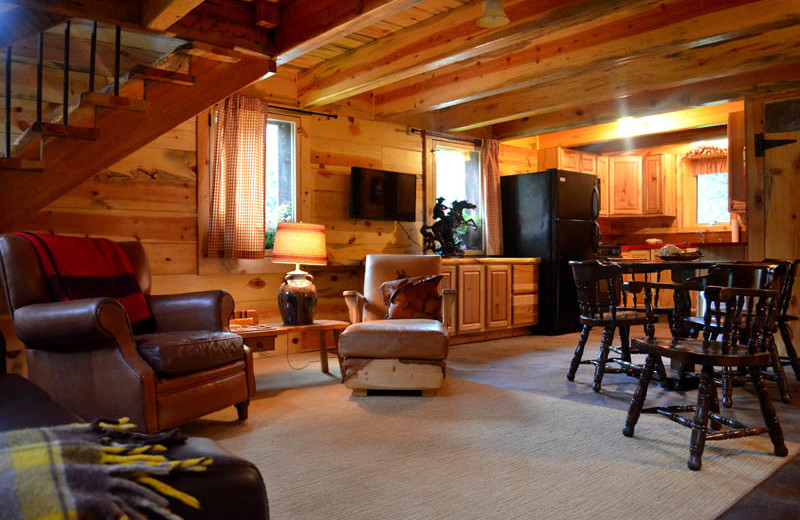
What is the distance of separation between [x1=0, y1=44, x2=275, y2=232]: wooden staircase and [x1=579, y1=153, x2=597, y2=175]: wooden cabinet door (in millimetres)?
4840

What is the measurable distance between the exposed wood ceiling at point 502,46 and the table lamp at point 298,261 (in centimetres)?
120

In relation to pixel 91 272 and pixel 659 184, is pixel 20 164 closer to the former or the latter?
pixel 91 272

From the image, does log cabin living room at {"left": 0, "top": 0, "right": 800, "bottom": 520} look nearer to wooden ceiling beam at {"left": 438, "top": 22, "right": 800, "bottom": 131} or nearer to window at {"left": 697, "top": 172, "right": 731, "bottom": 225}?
wooden ceiling beam at {"left": 438, "top": 22, "right": 800, "bottom": 131}

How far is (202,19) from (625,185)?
6136 mm

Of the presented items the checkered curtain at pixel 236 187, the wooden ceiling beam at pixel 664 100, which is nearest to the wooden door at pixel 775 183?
the wooden ceiling beam at pixel 664 100

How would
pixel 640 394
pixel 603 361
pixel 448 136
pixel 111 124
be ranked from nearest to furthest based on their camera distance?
pixel 640 394 → pixel 111 124 → pixel 603 361 → pixel 448 136

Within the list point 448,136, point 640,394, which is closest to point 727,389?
point 640,394

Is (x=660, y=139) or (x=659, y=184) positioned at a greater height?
(x=660, y=139)

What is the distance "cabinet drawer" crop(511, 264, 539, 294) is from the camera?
615 centimetres

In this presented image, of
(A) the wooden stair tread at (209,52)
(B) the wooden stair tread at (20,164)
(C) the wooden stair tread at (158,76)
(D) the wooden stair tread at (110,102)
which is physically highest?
(A) the wooden stair tread at (209,52)

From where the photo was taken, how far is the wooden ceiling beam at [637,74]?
4359mm

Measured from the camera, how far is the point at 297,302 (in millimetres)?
3906

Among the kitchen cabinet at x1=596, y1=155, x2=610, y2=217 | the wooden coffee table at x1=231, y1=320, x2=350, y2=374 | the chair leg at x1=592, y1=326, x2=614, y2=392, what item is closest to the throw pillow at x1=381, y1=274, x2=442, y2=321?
the wooden coffee table at x1=231, y1=320, x2=350, y2=374

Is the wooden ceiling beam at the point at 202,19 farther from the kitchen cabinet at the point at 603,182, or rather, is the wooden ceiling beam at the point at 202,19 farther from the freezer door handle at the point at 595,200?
the kitchen cabinet at the point at 603,182
